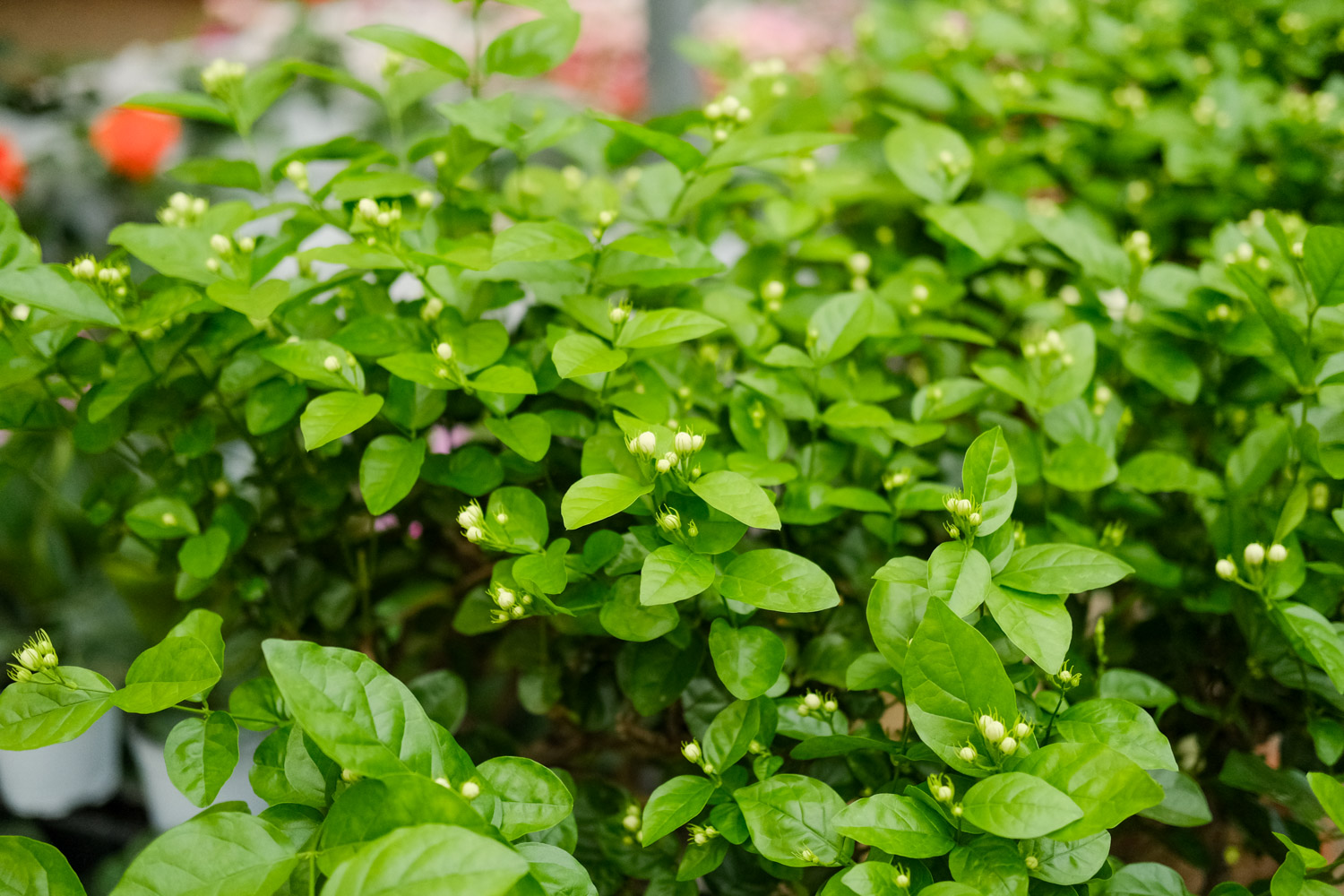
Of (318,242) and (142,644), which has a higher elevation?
(318,242)

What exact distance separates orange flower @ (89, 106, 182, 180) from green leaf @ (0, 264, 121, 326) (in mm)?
1360

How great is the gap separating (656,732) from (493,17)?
10.3 feet

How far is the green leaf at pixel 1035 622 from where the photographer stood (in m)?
0.54

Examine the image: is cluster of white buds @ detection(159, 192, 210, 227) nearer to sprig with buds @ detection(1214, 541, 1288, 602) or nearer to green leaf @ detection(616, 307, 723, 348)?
green leaf @ detection(616, 307, 723, 348)

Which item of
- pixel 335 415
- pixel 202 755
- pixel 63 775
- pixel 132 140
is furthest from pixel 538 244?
pixel 132 140

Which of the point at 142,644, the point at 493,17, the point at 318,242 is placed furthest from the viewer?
the point at 493,17

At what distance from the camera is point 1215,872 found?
3.04 feet

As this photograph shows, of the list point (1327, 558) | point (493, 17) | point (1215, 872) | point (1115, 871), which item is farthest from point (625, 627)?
point (493, 17)

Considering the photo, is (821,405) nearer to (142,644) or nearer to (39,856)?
(39,856)

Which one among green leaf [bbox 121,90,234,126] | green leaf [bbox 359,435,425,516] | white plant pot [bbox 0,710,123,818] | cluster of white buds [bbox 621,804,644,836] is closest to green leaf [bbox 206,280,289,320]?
green leaf [bbox 359,435,425,516]

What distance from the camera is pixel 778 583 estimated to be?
23.2 inches

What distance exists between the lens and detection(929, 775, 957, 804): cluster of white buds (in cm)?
54

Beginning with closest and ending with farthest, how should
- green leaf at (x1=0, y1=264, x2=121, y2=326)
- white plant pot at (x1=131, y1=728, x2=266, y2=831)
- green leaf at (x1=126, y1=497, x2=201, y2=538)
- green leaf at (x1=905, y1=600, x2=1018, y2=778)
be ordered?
green leaf at (x1=905, y1=600, x2=1018, y2=778) → green leaf at (x1=0, y1=264, x2=121, y2=326) → green leaf at (x1=126, y1=497, x2=201, y2=538) → white plant pot at (x1=131, y1=728, x2=266, y2=831)

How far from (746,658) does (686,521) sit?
0.33ft
